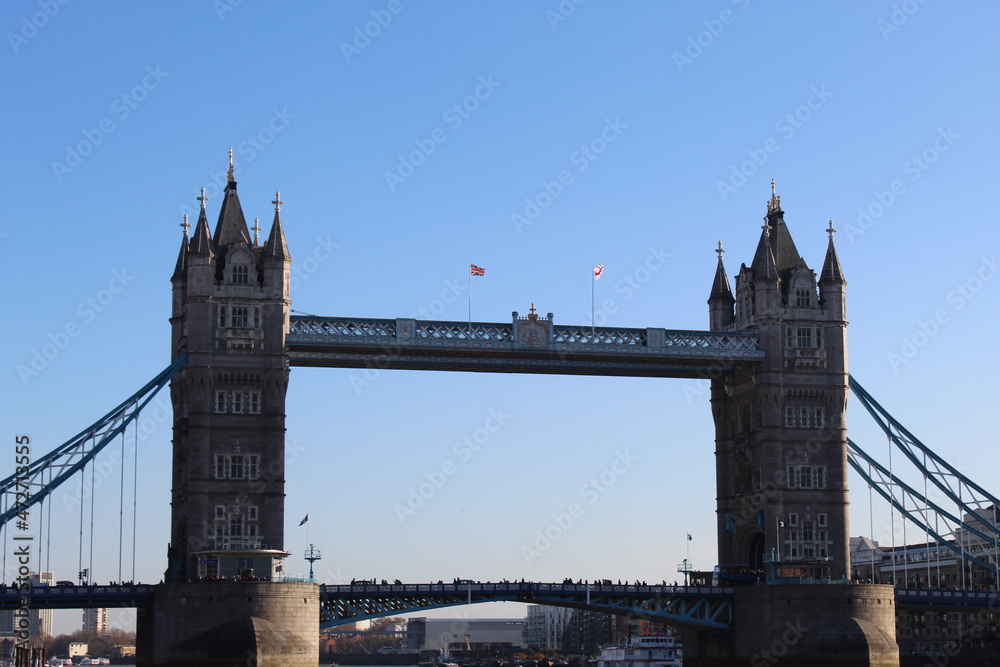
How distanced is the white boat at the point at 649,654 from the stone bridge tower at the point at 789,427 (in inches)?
1076

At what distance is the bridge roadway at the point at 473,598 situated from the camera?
333ft

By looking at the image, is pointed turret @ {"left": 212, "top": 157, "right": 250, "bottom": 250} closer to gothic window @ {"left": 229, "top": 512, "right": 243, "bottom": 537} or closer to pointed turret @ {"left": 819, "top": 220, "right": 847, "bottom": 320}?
gothic window @ {"left": 229, "top": 512, "right": 243, "bottom": 537}

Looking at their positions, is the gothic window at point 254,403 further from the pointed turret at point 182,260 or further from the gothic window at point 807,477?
the gothic window at point 807,477

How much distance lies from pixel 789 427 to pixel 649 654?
1488 inches

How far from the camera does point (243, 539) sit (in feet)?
349

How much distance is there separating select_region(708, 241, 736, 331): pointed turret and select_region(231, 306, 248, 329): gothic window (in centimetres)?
3950

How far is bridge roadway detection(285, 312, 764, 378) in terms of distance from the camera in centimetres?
11131

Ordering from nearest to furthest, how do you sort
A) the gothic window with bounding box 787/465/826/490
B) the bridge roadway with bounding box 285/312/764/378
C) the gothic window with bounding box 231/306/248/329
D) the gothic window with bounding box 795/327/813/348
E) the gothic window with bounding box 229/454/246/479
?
the gothic window with bounding box 229/454/246/479, the gothic window with bounding box 231/306/248/329, the bridge roadway with bounding box 285/312/764/378, the gothic window with bounding box 787/465/826/490, the gothic window with bounding box 795/327/813/348

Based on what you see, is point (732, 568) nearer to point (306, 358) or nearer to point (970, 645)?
point (306, 358)

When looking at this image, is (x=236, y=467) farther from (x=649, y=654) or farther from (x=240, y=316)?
(x=649, y=654)

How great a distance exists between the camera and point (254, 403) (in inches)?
4269

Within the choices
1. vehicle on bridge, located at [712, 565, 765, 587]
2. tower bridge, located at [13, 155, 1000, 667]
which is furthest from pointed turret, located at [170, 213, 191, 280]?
vehicle on bridge, located at [712, 565, 765, 587]

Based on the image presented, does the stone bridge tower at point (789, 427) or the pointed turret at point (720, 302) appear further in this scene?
the pointed turret at point (720, 302)

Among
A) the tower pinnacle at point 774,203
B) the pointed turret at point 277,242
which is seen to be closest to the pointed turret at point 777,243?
the tower pinnacle at point 774,203
